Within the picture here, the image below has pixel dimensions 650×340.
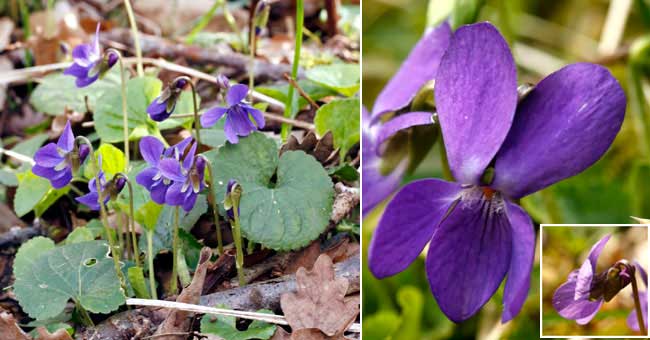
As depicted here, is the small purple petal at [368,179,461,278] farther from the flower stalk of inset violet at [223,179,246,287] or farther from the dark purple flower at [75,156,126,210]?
the dark purple flower at [75,156,126,210]

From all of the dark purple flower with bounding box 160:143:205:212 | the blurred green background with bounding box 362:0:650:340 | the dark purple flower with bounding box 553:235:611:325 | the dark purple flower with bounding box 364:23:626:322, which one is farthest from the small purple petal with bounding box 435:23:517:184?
the dark purple flower with bounding box 160:143:205:212

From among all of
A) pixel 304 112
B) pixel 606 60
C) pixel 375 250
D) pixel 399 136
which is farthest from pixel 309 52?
pixel 375 250

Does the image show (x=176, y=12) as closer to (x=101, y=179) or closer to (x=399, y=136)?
(x=101, y=179)

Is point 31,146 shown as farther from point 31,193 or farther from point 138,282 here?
point 138,282

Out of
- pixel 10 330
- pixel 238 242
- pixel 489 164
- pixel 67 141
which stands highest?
pixel 489 164

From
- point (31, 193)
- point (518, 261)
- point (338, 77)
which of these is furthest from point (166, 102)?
point (518, 261)

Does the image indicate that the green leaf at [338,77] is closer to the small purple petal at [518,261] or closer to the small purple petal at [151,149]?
the small purple petal at [151,149]
